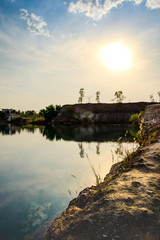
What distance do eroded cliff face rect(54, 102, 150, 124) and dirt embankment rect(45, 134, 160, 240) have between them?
75108 mm

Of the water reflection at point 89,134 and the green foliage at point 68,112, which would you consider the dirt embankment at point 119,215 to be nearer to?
the water reflection at point 89,134

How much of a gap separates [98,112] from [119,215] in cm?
8508

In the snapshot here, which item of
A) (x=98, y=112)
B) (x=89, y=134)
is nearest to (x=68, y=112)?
(x=98, y=112)

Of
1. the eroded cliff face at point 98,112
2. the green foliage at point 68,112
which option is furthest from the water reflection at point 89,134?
the green foliage at point 68,112

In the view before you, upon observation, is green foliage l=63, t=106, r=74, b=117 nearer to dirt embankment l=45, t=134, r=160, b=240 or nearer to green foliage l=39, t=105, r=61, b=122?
green foliage l=39, t=105, r=61, b=122

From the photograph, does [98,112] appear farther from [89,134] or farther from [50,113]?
[89,134]

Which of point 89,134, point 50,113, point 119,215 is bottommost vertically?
point 89,134

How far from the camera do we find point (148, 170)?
4.41 meters

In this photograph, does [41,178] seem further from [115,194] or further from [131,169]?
[115,194]

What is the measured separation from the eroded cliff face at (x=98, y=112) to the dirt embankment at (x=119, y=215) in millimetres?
75108

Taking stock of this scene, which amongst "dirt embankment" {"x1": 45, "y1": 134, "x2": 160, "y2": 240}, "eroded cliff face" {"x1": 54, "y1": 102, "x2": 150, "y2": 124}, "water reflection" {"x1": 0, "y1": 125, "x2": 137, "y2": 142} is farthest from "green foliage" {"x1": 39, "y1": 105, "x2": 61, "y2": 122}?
"dirt embankment" {"x1": 45, "y1": 134, "x2": 160, "y2": 240}

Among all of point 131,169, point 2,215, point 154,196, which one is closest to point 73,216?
point 154,196

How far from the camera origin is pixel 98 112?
286 ft

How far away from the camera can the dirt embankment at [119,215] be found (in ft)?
8.36
